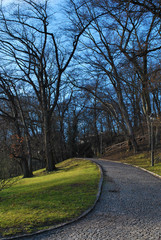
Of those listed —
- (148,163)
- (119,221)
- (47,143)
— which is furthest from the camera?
(47,143)

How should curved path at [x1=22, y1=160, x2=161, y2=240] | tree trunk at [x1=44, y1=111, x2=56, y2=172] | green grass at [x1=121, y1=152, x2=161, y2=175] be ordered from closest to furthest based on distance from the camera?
curved path at [x1=22, y1=160, x2=161, y2=240] < green grass at [x1=121, y1=152, x2=161, y2=175] < tree trunk at [x1=44, y1=111, x2=56, y2=172]

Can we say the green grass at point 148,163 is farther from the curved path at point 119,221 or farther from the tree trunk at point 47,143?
the tree trunk at point 47,143

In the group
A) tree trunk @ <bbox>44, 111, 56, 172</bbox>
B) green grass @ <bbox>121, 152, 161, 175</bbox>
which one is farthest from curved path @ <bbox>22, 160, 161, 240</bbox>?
tree trunk @ <bbox>44, 111, 56, 172</bbox>

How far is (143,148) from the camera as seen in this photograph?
24141 mm

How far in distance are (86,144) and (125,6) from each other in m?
34.9

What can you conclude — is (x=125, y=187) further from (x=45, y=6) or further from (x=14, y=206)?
(x=45, y=6)

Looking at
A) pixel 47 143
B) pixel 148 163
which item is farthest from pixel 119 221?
pixel 47 143

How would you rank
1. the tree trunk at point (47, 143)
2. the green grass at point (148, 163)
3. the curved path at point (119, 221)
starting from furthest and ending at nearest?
the tree trunk at point (47, 143) → the green grass at point (148, 163) → the curved path at point (119, 221)

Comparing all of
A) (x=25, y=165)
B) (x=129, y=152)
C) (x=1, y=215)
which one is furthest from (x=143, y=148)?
(x=1, y=215)

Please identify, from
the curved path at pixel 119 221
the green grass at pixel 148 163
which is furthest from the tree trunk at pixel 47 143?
the curved path at pixel 119 221

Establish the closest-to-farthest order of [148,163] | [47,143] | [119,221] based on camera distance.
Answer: [119,221] < [148,163] < [47,143]

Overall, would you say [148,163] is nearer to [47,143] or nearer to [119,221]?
[47,143]

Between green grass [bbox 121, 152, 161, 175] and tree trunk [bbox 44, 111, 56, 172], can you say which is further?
tree trunk [bbox 44, 111, 56, 172]

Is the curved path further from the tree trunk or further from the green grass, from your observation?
the tree trunk
